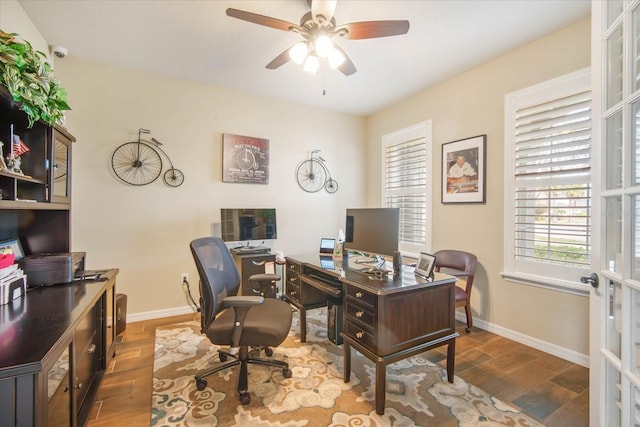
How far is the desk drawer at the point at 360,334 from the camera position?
5.71 feet

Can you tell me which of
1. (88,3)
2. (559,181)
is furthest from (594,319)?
(88,3)

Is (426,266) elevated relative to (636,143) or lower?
lower

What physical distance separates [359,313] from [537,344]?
1.93m

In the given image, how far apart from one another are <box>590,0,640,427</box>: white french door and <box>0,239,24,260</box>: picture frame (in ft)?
10.7

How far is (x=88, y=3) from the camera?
7.05ft

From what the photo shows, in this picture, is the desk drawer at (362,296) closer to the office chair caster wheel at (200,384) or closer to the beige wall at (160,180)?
the office chair caster wheel at (200,384)

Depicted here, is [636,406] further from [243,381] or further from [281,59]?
[281,59]

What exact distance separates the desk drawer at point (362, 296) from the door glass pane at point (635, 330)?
1.06m

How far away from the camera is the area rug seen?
1.70 metres

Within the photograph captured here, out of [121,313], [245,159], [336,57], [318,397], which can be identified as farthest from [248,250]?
[336,57]

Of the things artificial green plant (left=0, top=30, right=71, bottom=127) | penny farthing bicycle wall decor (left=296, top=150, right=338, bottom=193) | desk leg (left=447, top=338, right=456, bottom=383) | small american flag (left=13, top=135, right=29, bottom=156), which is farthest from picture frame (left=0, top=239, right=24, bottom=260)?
desk leg (left=447, top=338, right=456, bottom=383)

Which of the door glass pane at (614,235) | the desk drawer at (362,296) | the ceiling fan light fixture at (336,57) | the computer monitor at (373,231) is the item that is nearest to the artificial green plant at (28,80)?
the ceiling fan light fixture at (336,57)

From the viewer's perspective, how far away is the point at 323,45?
1971 mm

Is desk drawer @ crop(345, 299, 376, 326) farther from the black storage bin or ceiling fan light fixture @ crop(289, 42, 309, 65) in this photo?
the black storage bin
